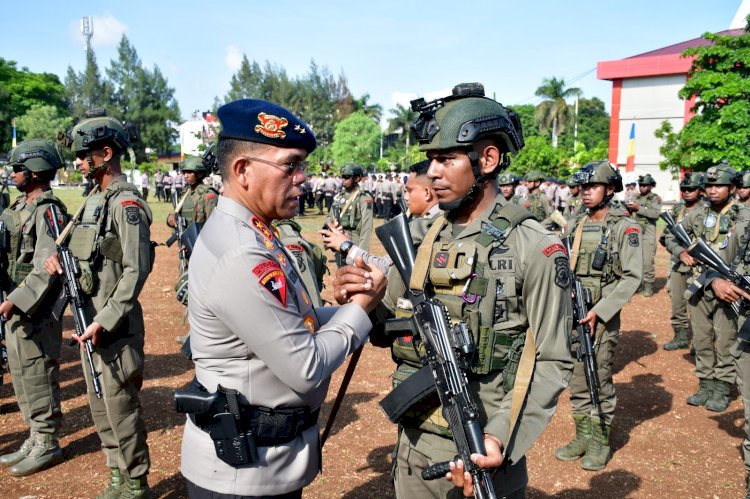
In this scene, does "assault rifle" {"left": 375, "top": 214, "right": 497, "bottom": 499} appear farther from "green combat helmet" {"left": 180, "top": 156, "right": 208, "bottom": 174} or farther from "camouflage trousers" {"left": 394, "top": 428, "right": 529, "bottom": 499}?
"green combat helmet" {"left": 180, "top": 156, "right": 208, "bottom": 174}

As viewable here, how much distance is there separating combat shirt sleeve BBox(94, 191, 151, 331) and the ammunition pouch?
2.50 meters

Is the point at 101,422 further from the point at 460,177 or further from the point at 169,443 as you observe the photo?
the point at 460,177

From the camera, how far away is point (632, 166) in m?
46.2

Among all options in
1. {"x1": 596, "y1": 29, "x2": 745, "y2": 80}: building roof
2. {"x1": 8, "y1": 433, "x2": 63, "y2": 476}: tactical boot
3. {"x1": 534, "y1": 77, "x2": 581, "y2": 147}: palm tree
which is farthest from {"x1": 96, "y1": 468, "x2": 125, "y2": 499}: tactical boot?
{"x1": 534, "y1": 77, "x2": 581, "y2": 147}: palm tree

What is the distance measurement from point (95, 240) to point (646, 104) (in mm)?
49898

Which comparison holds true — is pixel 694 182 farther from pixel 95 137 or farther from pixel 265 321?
pixel 265 321

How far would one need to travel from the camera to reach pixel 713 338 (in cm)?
774

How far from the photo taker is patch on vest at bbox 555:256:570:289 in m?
2.69

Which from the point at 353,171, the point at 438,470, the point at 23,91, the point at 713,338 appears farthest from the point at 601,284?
the point at 23,91

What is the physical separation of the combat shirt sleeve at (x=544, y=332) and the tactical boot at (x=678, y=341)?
318 inches

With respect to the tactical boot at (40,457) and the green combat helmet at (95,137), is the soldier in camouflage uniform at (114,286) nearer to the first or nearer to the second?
the green combat helmet at (95,137)

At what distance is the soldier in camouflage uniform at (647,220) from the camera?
13.7 metres

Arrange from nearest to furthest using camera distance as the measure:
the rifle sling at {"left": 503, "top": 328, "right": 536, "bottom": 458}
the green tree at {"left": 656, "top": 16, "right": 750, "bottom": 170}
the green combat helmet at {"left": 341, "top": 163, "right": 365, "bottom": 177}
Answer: the rifle sling at {"left": 503, "top": 328, "right": 536, "bottom": 458} < the green combat helmet at {"left": 341, "top": 163, "right": 365, "bottom": 177} < the green tree at {"left": 656, "top": 16, "right": 750, "bottom": 170}

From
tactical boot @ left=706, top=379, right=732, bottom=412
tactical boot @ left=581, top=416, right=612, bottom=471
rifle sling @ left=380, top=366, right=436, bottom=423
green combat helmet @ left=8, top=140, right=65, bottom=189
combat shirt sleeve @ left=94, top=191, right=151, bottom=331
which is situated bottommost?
tactical boot @ left=706, top=379, right=732, bottom=412
